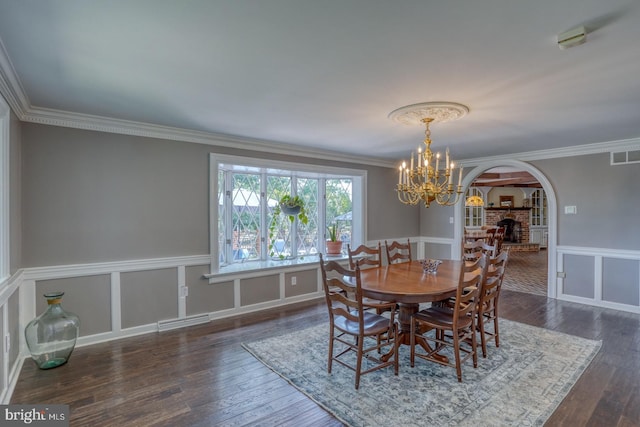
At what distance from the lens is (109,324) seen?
3387 mm

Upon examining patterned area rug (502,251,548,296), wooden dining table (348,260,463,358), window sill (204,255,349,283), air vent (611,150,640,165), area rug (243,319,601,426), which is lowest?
area rug (243,319,601,426)

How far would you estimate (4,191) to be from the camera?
92.7 inches

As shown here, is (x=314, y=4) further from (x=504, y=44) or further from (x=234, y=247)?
(x=234, y=247)

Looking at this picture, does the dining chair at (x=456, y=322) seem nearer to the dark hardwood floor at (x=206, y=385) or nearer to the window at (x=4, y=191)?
the dark hardwood floor at (x=206, y=385)

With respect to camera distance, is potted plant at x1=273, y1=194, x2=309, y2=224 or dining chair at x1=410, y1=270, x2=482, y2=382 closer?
dining chair at x1=410, y1=270, x2=482, y2=382

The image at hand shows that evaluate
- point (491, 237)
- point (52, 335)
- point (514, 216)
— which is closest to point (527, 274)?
point (491, 237)

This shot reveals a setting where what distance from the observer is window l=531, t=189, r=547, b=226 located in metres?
11.4

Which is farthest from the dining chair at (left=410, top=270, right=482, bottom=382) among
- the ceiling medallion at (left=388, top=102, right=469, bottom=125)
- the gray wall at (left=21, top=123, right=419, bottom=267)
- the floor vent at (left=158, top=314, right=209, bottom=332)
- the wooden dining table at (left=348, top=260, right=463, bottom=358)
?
the gray wall at (left=21, top=123, right=419, bottom=267)

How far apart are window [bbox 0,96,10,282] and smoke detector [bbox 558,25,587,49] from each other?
3566mm

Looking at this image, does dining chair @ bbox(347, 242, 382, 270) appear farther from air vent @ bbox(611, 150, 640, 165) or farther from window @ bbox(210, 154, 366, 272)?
air vent @ bbox(611, 150, 640, 165)

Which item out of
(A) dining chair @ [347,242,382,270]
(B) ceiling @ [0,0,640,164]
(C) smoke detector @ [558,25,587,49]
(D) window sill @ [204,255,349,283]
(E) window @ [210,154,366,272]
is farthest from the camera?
(E) window @ [210,154,366,272]

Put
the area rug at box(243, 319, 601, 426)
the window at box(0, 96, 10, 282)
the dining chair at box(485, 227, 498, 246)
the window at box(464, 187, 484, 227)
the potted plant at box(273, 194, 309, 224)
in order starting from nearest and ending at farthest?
1. the area rug at box(243, 319, 601, 426)
2. the window at box(0, 96, 10, 282)
3. the potted plant at box(273, 194, 309, 224)
4. the dining chair at box(485, 227, 498, 246)
5. the window at box(464, 187, 484, 227)

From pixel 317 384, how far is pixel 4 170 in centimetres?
283

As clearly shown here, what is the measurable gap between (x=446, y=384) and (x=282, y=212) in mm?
3333
